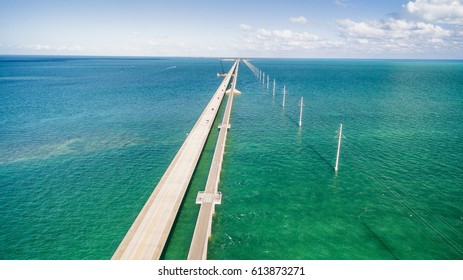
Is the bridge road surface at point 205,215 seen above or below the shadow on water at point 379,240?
above

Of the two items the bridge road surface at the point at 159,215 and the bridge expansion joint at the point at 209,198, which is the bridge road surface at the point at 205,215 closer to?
the bridge expansion joint at the point at 209,198

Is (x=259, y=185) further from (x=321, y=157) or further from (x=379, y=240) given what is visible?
(x=379, y=240)

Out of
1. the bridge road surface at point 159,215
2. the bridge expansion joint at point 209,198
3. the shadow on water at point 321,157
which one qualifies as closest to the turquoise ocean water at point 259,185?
the shadow on water at point 321,157

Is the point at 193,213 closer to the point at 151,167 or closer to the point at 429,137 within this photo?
the point at 151,167

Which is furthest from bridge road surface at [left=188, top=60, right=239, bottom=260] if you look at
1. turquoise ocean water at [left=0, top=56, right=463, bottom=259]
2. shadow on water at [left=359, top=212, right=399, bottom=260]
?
shadow on water at [left=359, top=212, right=399, bottom=260]

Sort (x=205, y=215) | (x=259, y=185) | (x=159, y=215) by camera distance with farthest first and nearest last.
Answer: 1. (x=259, y=185)
2. (x=205, y=215)
3. (x=159, y=215)

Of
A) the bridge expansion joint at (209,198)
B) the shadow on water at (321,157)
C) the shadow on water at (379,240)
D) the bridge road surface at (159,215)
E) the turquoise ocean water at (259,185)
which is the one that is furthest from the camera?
the shadow on water at (321,157)

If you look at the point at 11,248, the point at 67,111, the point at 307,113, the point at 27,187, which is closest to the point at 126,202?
the point at 11,248

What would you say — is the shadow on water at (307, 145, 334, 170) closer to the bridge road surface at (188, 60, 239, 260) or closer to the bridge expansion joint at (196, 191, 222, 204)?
the bridge road surface at (188, 60, 239, 260)

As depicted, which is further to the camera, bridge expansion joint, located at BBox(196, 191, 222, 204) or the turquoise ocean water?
bridge expansion joint, located at BBox(196, 191, 222, 204)

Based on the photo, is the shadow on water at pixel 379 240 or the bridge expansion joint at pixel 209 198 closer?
the shadow on water at pixel 379 240

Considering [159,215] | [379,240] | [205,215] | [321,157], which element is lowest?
[379,240]

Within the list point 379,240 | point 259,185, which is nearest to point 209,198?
point 259,185
